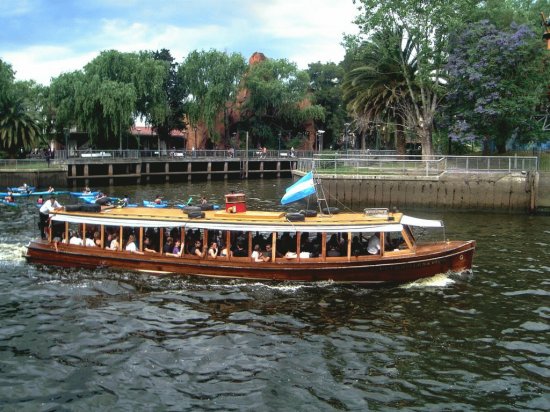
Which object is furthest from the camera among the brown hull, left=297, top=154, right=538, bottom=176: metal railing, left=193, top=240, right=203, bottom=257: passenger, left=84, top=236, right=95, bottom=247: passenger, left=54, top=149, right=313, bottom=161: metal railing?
left=54, top=149, right=313, bottom=161: metal railing

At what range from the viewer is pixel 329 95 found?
94.4 m

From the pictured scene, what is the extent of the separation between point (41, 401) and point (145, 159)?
183 ft

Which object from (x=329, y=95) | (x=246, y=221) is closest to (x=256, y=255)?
(x=246, y=221)

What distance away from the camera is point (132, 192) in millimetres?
54562

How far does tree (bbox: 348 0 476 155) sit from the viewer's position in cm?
4722

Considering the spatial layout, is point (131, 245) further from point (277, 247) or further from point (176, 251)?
point (277, 247)

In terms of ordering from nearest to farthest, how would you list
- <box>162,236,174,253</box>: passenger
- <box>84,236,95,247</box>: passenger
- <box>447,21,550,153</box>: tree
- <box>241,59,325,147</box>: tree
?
<box>162,236,174,253</box>: passenger, <box>84,236,95,247</box>: passenger, <box>447,21,550,153</box>: tree, <box>241,59,325,147</box>: tree

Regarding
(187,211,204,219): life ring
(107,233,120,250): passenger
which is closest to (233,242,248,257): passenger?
(187,211,204,219): life ring

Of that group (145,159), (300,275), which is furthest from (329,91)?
(300,275)

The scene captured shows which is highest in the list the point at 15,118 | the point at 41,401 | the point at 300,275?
the point at 15,118

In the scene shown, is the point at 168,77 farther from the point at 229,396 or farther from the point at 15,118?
the point at 229,396

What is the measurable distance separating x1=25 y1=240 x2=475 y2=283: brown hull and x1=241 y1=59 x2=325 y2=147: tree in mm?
65434

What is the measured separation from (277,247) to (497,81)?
32.4m

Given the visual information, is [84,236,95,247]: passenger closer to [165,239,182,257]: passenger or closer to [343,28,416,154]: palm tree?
[165,239,182,257]: passenger
